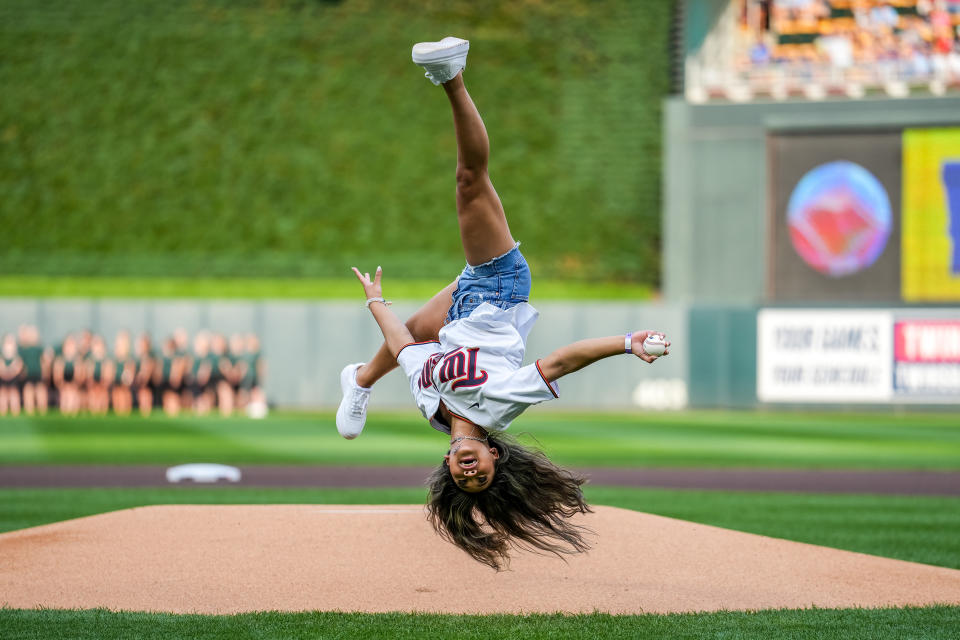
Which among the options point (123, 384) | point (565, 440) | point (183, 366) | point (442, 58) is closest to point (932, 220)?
point (565, 440)

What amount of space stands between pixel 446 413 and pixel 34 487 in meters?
7.24

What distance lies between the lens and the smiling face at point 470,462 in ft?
19.5

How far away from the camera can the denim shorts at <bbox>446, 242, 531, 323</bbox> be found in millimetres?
6262

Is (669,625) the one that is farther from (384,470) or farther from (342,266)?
(342,266)

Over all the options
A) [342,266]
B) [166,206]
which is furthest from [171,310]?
[166,206]

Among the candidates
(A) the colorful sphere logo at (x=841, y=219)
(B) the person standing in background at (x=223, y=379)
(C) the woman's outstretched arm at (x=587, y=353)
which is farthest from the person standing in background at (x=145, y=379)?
(C) the woman's outstretched arm at (x=587, y=353)

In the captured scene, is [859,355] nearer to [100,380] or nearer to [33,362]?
[100,380]

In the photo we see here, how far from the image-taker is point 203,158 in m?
36.2

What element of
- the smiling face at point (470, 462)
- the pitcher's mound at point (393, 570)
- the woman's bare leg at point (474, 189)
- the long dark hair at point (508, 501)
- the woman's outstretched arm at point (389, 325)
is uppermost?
the woman's bare leg at point (474, 189)

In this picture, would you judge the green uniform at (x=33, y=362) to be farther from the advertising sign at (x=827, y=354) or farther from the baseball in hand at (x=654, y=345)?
the baseball in hand at (x=654, y=345)

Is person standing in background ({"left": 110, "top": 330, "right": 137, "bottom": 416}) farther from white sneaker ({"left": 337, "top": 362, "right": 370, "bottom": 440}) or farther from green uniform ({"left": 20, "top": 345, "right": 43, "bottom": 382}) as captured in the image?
white sneaker ({"left": 337, "top": 362, "right": 370, "bottom": 440})

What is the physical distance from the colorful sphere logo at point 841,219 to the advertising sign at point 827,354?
41.9 inches

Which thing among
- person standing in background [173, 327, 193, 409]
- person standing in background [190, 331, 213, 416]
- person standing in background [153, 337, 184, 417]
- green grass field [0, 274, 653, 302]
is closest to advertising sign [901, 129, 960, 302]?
green grass field [0, 274, 653, 302]

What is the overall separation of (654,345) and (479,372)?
3.33ft
